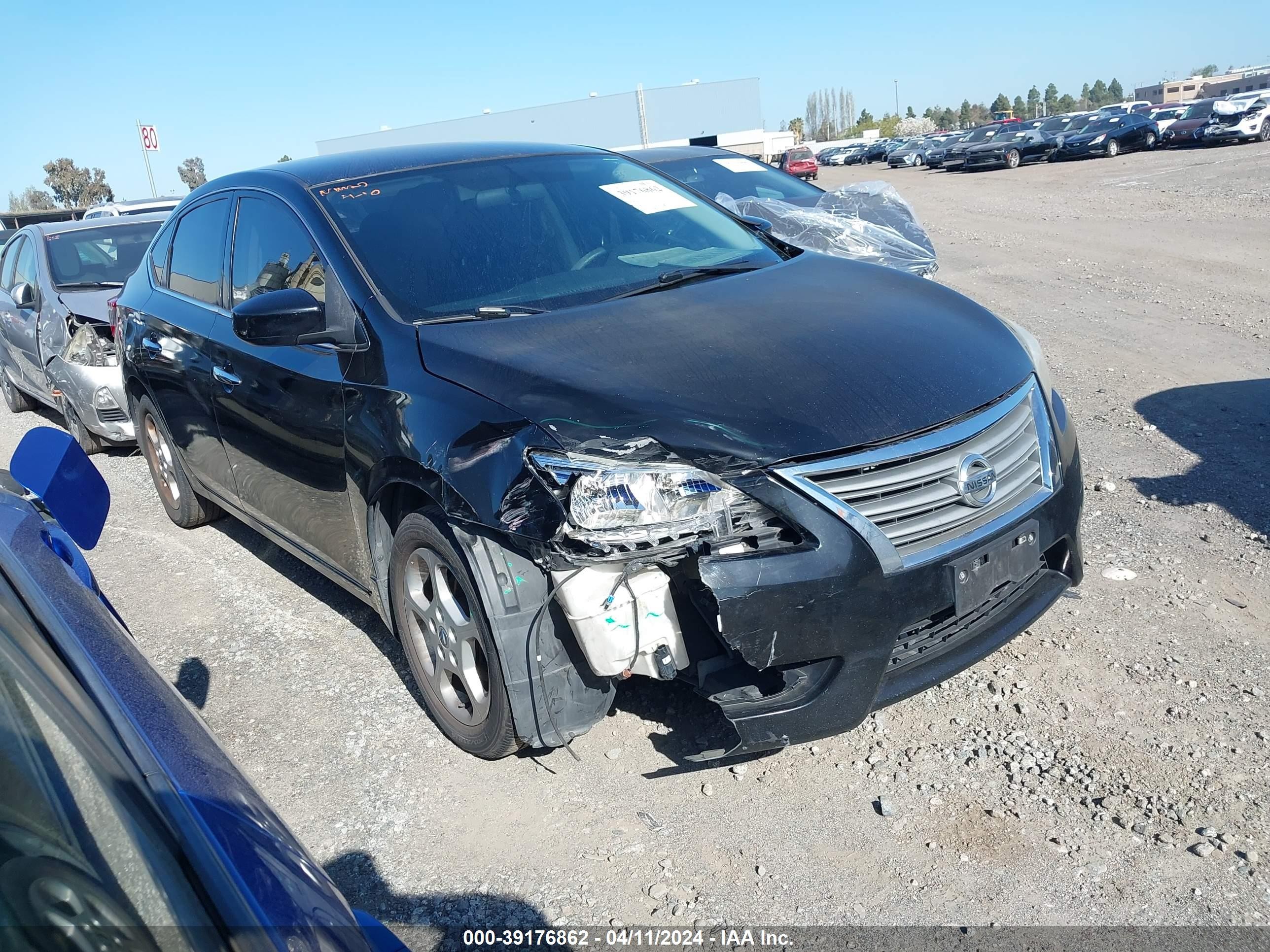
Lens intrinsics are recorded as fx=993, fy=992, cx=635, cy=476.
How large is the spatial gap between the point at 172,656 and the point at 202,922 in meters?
3.34

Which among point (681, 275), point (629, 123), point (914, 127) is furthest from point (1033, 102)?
point (681, 275)

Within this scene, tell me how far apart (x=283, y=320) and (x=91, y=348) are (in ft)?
14.9

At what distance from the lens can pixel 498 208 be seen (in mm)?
3744

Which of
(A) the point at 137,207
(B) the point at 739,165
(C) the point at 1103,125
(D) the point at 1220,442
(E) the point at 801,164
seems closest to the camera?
(D) the point at 1220,442

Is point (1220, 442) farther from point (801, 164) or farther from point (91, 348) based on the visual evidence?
point (801, 164)

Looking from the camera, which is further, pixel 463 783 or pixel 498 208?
pixel 498 208

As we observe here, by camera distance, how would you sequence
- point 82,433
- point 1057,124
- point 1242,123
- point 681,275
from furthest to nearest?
point 1057,124 → point 1242,123 → point 82,433 → point 681,275

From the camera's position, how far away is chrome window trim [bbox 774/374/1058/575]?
251cm

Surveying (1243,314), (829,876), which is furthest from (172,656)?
(1243,314)

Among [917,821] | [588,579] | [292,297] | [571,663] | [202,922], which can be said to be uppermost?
[292,297]

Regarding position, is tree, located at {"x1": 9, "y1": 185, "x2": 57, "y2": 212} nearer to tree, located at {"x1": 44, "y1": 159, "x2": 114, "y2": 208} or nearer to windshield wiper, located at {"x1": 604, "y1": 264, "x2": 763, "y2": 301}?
tree, located at {"x1": 44, "y1": 159, "x2": 114, "y2": 208}

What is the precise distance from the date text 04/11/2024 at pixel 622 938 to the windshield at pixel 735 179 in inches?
288

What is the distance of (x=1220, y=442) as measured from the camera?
5.08 metres

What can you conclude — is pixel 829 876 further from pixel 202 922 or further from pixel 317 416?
pixel 317 416
